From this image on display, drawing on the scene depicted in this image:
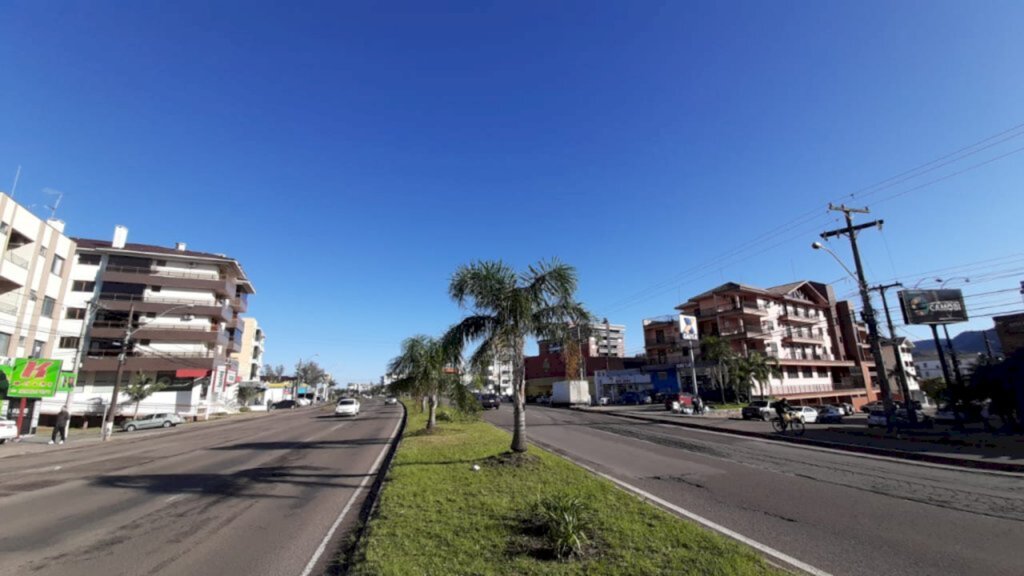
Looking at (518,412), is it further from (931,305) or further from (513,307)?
(931,305)

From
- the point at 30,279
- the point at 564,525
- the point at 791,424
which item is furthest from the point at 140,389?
the point at 791,424

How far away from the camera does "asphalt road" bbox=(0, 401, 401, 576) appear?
6059 millimetres

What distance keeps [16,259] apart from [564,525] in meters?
43.3

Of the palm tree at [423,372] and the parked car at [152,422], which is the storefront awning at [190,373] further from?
the palm tree at [423,372]

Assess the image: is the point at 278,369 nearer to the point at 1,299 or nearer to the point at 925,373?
the point at 1,299

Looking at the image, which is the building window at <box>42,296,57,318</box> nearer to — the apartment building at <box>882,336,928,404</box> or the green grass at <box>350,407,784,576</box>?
the green grass at <box>350,407,784,576</box>

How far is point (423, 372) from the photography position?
73.2 feet

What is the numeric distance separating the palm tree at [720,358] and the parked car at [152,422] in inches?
2078

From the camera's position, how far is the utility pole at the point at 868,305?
20445mm

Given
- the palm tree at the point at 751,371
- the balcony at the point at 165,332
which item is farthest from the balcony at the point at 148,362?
the palm tree at the point at 751,371

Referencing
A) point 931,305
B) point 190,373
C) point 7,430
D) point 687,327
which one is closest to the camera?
point 7,430

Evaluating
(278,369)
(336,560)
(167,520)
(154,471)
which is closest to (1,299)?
(154,471)

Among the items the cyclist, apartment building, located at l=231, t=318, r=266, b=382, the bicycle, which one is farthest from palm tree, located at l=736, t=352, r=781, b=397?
apartment building, located at l=231, t=318, r=266, b=382

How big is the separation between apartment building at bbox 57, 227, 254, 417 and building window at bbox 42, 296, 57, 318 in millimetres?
6368
